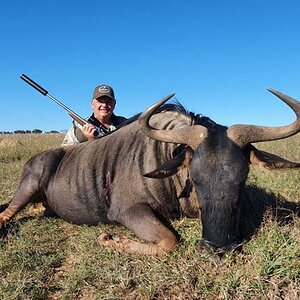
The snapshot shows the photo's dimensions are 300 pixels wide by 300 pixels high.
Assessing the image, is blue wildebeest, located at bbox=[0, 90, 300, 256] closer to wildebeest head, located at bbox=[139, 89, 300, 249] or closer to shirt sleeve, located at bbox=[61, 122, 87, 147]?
wildebeest head, located at bbox=[139, 89, 300, 249]

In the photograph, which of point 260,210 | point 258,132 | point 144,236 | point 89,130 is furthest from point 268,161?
point 89,130

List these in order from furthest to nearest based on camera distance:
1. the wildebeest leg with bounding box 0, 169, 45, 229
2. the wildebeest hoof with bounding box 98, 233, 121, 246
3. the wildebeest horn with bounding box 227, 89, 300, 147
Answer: the wildebeest leg with bounding box 0, 169, 45, 229 < the wildebeest hoof with bounding box 98, 233, 121, 246 < the wildebeest horn with bounding box 227, 89, 300, 147

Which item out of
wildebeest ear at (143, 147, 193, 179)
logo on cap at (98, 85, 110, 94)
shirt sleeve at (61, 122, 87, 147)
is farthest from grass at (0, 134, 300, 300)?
logo on cap at (98, 85, 110, 94)

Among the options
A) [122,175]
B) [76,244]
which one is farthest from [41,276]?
[122,175]

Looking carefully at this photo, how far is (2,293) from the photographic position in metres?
3.04

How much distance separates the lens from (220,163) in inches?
135

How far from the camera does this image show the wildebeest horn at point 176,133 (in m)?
3.73

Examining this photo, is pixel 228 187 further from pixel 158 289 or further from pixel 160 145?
pixel 160 145

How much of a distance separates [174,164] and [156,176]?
218 mm

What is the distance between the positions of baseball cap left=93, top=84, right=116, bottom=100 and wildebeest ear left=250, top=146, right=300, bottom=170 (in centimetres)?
387

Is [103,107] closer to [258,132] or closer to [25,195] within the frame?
[25,195]

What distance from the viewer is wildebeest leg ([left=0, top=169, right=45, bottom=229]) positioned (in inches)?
210

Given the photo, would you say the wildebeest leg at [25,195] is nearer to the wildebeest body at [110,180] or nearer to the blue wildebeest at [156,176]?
the blue wildebeest at [156,176]

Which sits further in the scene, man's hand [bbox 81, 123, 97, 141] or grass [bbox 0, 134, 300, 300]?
man's hand [bbox 81, 123, 97, 141]
